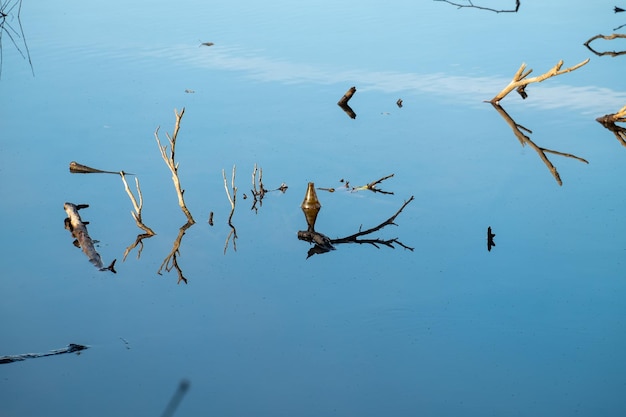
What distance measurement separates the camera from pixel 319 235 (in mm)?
5207

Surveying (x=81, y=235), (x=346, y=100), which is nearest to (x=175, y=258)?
(x=81, y=235)

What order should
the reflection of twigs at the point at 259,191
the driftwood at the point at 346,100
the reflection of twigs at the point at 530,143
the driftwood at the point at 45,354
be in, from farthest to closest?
the driftwood at the point at 346,100, the reflection of twigs at the point at 530,143, the reflection of twigs at the point at 259,191, the driftwood at the point at 45,354

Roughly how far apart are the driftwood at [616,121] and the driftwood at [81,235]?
4.40 m

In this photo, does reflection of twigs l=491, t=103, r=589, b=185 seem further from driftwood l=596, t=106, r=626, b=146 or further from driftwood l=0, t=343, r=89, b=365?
driftwood l=0, t=343, r=89, b=365

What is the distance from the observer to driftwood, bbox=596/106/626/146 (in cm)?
688

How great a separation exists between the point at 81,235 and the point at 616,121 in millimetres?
4628

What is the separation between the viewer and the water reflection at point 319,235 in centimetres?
516

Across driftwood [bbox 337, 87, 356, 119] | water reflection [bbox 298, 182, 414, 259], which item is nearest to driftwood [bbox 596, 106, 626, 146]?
driftwood [bbox 337, 87, 356, 119]

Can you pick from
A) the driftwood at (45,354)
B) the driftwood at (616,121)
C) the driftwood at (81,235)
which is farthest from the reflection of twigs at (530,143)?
the driftwood at (45,354)

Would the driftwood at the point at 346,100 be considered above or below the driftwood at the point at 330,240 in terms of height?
above

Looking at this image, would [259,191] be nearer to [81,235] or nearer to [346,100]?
[81,235]

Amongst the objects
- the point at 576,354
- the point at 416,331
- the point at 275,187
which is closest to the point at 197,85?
the point at 275,187

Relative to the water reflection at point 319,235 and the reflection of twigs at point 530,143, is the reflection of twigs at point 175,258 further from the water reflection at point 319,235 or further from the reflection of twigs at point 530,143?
the reflection of twigs at point 530,143

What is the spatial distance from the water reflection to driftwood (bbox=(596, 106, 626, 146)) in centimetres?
250
